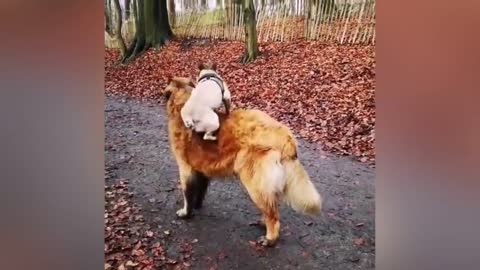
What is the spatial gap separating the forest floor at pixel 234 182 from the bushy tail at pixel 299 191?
0.03 metres

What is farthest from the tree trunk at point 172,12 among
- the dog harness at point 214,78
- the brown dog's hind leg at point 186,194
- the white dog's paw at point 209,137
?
the brown dog's hind leg at point 186,194

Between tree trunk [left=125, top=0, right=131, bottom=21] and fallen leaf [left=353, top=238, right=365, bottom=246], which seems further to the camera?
tree trunk [left=125, top=0, right=131, bottom=21]

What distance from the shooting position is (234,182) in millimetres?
2035

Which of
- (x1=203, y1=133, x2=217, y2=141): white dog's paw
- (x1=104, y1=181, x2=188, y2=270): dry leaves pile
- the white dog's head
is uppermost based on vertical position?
the white dog's head

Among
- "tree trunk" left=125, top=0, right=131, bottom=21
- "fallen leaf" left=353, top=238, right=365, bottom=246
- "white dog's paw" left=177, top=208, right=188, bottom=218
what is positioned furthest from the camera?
"tree trunk" left=125, top=0, right=131, bottom=21

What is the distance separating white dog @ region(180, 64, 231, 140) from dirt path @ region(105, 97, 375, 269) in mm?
132

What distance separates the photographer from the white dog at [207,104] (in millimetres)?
2068

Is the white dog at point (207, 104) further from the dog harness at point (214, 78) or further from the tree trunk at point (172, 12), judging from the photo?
the tree trunk at point (172, 12)

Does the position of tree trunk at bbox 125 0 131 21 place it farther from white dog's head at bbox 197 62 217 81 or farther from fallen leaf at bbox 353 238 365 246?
fallen leaf at bbox 353 238 365 246

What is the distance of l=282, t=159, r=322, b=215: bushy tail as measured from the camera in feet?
6.48

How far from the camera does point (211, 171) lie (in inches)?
81.5

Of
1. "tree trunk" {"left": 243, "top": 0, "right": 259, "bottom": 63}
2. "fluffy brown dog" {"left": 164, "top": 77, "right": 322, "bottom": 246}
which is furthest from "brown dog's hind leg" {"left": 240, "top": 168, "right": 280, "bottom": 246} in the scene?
"tree trunk" {"left": 243, "top": 0, "right": 259, "bottom": 63}
